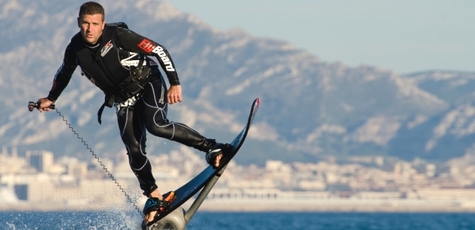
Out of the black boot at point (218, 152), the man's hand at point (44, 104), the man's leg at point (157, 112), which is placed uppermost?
the man's hand at point (44, 104)

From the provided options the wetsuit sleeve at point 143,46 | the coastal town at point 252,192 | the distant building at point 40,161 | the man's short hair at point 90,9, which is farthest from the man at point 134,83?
the distant building at point 40,161

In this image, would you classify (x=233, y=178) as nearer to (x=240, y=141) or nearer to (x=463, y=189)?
(x=463, y=189)

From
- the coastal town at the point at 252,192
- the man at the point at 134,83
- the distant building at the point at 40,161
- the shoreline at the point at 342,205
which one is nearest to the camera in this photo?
the man at the point at 134,83

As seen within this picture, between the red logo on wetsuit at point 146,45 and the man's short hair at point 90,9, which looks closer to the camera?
the man's short hair at point 90,9

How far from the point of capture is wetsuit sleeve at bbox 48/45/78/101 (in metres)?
10.5

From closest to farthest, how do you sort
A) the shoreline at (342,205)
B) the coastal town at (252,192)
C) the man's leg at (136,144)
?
the man's leg at (136,144) → the coastal town at (252,192) → the shoreline at (342,205)

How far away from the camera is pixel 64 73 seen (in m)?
10.8

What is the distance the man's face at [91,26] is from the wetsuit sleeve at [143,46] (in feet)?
0.71

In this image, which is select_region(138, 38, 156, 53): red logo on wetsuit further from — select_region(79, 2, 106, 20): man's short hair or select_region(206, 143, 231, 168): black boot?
select_region(206, 143, 231, 168): black boot

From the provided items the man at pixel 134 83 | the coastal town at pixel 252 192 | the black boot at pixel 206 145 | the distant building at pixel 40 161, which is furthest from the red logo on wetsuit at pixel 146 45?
the distant building at pixel 40 161

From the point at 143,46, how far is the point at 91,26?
0.50m

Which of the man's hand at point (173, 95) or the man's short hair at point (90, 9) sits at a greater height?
the man's short hair at point (90, 9)

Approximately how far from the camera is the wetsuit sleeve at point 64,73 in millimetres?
10531

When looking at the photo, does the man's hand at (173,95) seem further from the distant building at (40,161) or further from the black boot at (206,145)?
the distant building at (40,161)
